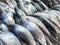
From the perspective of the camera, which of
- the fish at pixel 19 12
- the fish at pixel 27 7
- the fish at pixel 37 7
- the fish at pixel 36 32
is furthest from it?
the fish at pixel 37 7

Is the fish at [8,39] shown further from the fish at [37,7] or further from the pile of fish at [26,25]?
the fish at [37,7]

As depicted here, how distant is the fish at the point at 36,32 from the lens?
1542mm

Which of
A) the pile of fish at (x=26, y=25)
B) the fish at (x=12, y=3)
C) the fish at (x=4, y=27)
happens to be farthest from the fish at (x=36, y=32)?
the fish at (x=12, y=3)

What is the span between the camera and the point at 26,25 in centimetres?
159

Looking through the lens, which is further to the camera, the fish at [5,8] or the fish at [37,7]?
the fish at [37,7]

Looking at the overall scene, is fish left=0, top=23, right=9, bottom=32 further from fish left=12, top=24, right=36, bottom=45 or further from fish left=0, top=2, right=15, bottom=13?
fish left=0, top=2, right=15, bottom=13

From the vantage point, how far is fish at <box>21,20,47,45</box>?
154 cm

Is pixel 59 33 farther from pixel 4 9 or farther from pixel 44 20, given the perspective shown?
pixel 4 9

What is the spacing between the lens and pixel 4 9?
67.3 inches

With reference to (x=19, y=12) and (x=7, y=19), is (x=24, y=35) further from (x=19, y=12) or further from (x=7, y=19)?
(x=19, y=12)

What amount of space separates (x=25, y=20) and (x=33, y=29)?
0.14 m

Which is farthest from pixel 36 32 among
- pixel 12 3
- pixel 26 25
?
pixel 12 3

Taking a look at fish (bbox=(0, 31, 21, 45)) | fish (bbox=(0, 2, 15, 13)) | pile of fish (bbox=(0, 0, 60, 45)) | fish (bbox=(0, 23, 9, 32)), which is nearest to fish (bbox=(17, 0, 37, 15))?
pile of fish (bbox=(0, 0, 60, 45))

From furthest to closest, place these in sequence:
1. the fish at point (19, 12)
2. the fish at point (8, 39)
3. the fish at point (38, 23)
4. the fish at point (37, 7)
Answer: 1. the fish at point (37, 7)
2. the fish at point (19, 12)
3. the fish at point (38, 23)
4. the fish at point (8, 39)
